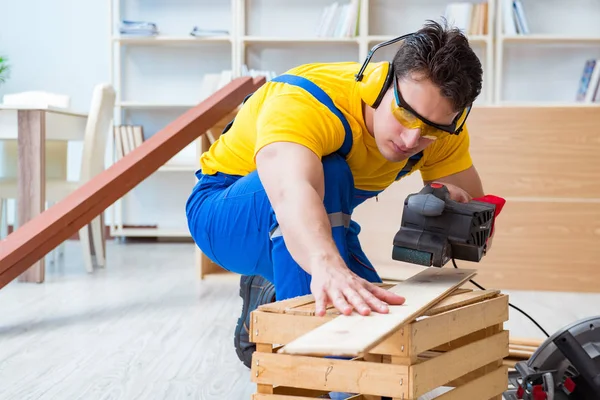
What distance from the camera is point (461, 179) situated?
5.95ft

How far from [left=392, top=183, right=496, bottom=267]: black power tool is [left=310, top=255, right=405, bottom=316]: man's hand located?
234 millimetres

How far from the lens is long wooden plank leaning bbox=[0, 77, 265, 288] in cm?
241

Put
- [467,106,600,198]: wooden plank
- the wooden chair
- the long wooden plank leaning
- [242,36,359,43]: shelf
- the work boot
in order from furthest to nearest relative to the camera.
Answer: [242,36,359,43]: shelf
the wooden chair
[467,106,600,198]: wooden plank
the long wooden plank leaning
the work boot

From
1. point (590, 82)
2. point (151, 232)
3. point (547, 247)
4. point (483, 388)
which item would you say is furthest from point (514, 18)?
point (483, 388)

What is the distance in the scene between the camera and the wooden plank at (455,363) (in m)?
1.10

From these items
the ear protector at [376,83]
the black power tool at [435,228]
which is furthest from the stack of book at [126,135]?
the black power tool at [435,228]

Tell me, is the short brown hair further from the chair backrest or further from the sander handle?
the chair backrest

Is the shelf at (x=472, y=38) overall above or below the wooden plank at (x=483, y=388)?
above

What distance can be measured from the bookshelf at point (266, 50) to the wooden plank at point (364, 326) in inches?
156

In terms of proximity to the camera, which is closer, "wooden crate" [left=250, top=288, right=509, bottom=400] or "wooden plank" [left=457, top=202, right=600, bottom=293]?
"wooden crate" [left=250, top=288, right=509, bottom=400]

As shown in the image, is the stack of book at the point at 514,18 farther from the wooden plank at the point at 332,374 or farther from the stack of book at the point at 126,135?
the wooden plank at the point at 332,374

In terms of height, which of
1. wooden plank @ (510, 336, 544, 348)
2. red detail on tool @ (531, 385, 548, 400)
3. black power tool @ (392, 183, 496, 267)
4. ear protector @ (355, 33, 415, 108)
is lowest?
wooden plank @ (510, 336, 544, 348)

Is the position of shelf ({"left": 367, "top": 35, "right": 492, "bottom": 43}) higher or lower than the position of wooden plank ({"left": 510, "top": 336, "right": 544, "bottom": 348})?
higher

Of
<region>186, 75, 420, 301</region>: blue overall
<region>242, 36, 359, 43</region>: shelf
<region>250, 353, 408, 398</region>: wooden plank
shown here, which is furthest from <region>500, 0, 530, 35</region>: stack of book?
<region>250, 353, 408, 398</region>: wooden plank
